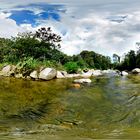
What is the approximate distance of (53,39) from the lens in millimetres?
73875

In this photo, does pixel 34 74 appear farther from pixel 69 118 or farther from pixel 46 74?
pixel 69 118

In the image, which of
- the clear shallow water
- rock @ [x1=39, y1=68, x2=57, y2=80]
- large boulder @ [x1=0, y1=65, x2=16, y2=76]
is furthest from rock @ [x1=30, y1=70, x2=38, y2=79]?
the clear shallow water

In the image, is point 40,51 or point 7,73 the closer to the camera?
point 7,73

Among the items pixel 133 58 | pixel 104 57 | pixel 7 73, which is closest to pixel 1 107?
pixel 7 73

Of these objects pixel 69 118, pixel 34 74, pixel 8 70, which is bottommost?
pixel 69 118

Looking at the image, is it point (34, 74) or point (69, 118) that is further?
point (34, 74)

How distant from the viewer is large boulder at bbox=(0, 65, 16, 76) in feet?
166

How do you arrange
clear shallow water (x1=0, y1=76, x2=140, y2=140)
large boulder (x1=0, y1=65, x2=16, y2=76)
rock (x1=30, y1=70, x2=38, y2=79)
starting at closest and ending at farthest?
1. clear shallow water (x1=0, y1=76, x2=140, y2=140)
2. rock (x1=30, y1=70, x2=38, y2=79)
3. large boulder (x1=0, y1=65, x2=16, y2=76)

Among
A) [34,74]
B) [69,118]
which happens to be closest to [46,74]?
[34,74]

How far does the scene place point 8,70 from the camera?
51719mm

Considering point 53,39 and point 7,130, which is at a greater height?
point 53,39

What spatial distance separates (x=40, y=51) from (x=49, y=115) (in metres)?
53.4

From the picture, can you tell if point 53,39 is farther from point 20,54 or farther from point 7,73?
point 7,73

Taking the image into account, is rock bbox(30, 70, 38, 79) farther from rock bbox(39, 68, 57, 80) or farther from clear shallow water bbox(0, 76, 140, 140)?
clear shallow water bbox(0, 76, 140, 140)
